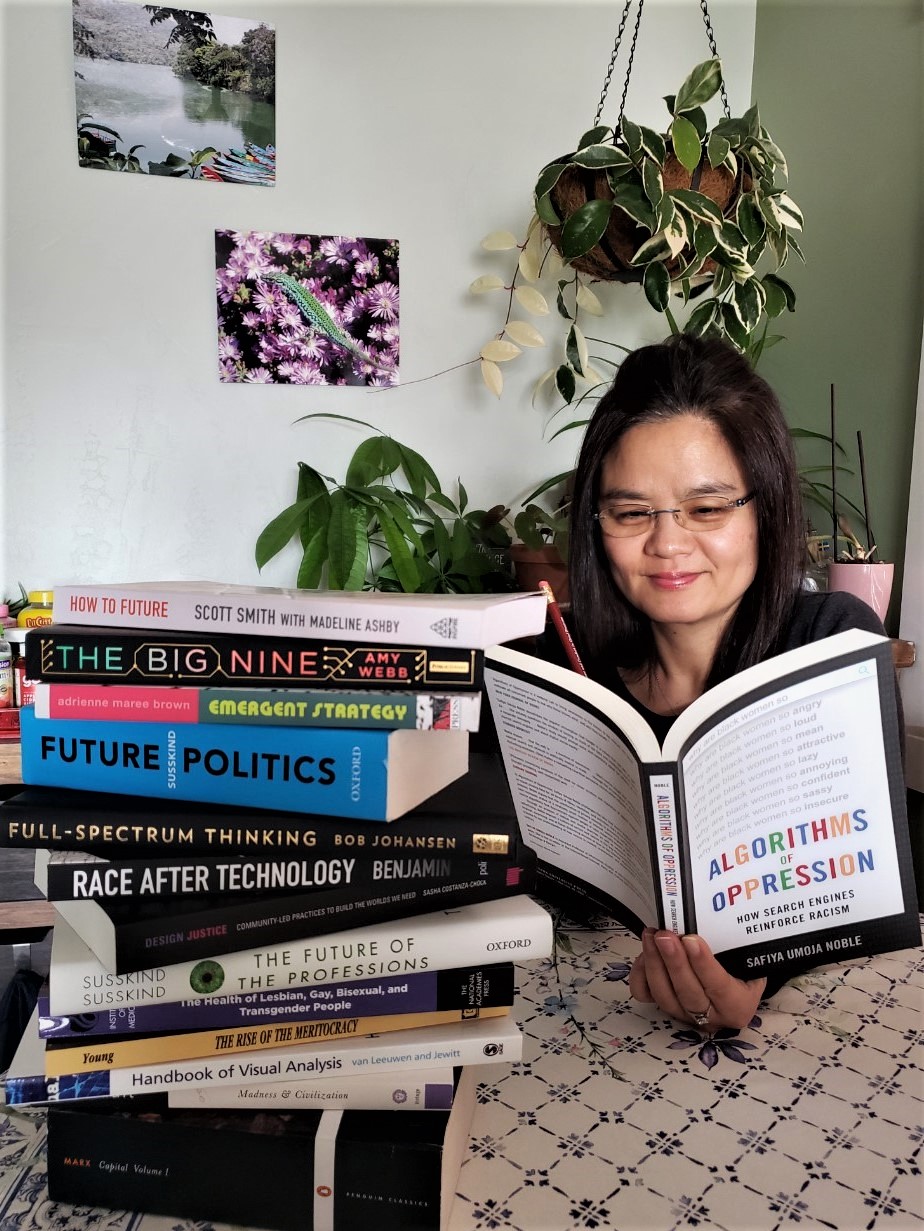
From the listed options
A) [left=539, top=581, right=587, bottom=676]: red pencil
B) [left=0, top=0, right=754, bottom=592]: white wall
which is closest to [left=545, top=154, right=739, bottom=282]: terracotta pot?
[left=0, top=0, right=754, bottom=592]: white wall

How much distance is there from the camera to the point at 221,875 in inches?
20.1

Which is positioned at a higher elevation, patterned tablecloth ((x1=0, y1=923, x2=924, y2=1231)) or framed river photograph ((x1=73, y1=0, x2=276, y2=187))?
framed river photograph ((x1=73, y1=0, x2=276, y2=187))

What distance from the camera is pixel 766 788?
0.66 m

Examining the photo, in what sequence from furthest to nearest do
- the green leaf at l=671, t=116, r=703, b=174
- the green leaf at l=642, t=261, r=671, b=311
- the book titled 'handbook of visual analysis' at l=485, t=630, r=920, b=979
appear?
1. the green leaf at l=642, t=261, r=671, b=311
2. the green leaf at l=671, t=116, r=703, b=174
3. the book titled 'handbook of visual analysis' at l=485, t=630, r=920, b=979

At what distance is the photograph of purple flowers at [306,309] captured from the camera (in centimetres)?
202

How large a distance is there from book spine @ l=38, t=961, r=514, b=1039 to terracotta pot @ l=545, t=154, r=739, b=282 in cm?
153

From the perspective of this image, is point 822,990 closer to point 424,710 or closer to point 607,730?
point 607,730

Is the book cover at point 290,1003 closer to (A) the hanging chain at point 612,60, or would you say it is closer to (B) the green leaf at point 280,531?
(B) the green leaf at point 280,531

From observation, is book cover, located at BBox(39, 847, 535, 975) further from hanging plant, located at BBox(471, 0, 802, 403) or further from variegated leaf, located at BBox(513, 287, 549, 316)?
variegated leaf, located at BBox(513, 287, 549, 316)

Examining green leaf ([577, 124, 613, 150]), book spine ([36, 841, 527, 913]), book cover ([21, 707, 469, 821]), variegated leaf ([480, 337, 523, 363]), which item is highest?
green leaf ([577, 124, 613, 150])

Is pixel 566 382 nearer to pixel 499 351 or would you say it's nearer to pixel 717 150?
pixel 499 351

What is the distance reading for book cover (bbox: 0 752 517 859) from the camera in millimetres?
504

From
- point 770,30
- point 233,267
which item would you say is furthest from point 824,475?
point 233,267

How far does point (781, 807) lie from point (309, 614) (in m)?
0.37
